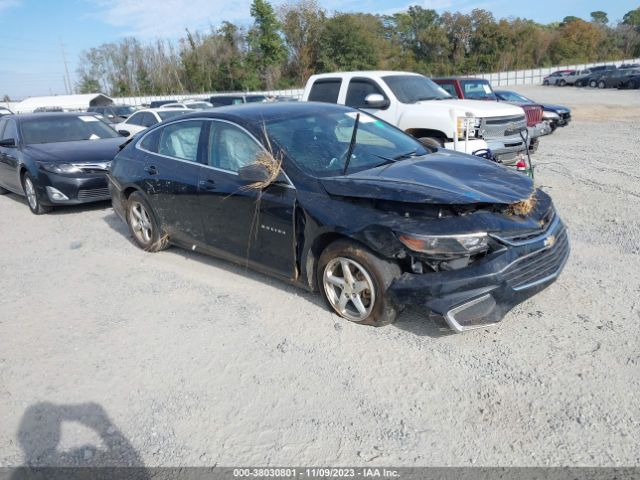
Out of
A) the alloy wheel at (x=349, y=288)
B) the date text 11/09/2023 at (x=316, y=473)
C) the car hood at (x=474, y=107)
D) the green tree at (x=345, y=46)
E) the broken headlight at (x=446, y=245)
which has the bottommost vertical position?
the date text 11/09/2023 at (x=316, y=473)

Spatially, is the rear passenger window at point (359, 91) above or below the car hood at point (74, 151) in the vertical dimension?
above

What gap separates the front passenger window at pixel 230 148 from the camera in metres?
4.55

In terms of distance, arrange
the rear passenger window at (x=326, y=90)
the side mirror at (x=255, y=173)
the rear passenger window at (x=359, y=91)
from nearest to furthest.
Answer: the side mirror at (x=255, y=173), the rear passenger window at (x=359, y=91), the rear passenger window at (x=326, y=90)

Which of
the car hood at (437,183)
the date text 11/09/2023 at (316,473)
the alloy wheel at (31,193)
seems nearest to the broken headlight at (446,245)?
the car hood at (437,183)

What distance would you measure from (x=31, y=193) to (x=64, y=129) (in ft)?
4.75

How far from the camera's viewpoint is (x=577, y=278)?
4574mm

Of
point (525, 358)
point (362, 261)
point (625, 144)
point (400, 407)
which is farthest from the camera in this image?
point (625, 144)

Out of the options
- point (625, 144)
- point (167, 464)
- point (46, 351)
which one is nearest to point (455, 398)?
point (167, 464)

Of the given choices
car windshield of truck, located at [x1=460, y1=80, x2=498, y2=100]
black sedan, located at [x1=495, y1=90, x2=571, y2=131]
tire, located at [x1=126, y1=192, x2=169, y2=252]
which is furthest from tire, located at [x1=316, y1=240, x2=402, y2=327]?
black sedan, located at [x1=495, y1=90, x2=571, y2=131]

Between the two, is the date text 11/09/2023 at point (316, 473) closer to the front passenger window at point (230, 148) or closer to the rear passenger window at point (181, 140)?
the front passenger window at point (230, 148)

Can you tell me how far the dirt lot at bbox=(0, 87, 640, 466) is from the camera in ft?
9.16

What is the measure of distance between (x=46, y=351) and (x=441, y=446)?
304 centimetres

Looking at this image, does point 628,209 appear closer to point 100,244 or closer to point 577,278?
point 577,278

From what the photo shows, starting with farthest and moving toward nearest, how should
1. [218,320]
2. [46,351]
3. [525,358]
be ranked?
[218,320]
[46,351]
[525,358]
